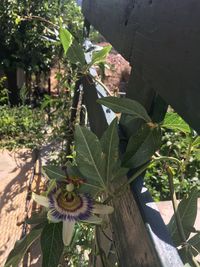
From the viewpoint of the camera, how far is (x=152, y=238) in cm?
60

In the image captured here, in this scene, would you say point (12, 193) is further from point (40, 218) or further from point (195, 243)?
point (195, 243)

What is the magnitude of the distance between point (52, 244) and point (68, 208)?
75mm

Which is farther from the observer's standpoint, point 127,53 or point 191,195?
point 127,53

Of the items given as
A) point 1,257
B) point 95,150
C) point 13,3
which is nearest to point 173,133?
point 1,257

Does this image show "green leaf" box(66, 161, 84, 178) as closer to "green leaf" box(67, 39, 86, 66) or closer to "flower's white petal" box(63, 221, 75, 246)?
"flower's white petal" box(63, 221, 75, 246)

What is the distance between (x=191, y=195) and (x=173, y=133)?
7.42 feet

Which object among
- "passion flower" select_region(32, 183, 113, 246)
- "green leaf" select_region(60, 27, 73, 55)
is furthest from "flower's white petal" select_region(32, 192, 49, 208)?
"green leaf" select_region(60, 27, 73, 55)

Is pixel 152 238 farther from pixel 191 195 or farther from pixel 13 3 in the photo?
pixel 13 3

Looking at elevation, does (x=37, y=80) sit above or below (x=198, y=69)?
below

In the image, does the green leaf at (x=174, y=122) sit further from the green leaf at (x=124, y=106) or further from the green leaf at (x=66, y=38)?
the green leaf at (x=66, y=38)

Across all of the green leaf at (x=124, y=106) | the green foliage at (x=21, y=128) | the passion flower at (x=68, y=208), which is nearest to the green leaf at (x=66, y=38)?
the green leaf at (x=124, y=106)

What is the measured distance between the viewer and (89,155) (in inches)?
26.1

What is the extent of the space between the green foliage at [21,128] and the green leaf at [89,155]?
256cm

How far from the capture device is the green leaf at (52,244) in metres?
0.64
